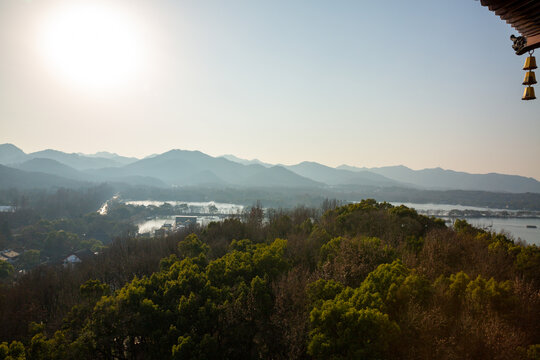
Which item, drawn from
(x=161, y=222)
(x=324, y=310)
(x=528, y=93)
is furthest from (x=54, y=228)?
(x=528, y=93)

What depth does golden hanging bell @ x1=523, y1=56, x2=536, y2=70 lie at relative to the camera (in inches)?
148

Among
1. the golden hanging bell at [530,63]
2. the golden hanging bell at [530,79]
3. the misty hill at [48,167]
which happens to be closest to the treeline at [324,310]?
the golden hanging bell at [530,79]

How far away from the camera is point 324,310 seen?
7.29 meters

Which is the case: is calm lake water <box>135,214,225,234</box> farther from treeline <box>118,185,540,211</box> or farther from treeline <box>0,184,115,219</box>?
treeline <box>118,185,540,211</box>

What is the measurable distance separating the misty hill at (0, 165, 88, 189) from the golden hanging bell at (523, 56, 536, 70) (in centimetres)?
11704

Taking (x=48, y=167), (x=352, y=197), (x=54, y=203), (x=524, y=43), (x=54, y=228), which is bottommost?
(x=54, y=228)

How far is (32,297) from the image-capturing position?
1755 centimetres

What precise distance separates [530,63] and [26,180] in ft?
437

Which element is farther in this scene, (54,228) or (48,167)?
(48,167)

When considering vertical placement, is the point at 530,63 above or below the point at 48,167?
below

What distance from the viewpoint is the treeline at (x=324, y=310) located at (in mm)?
6555

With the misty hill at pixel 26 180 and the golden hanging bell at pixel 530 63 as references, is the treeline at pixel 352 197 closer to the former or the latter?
the misty hill at pixel 26 180

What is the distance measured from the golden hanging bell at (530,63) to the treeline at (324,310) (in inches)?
203

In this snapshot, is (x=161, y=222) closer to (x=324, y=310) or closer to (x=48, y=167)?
(x=324, y=310)
